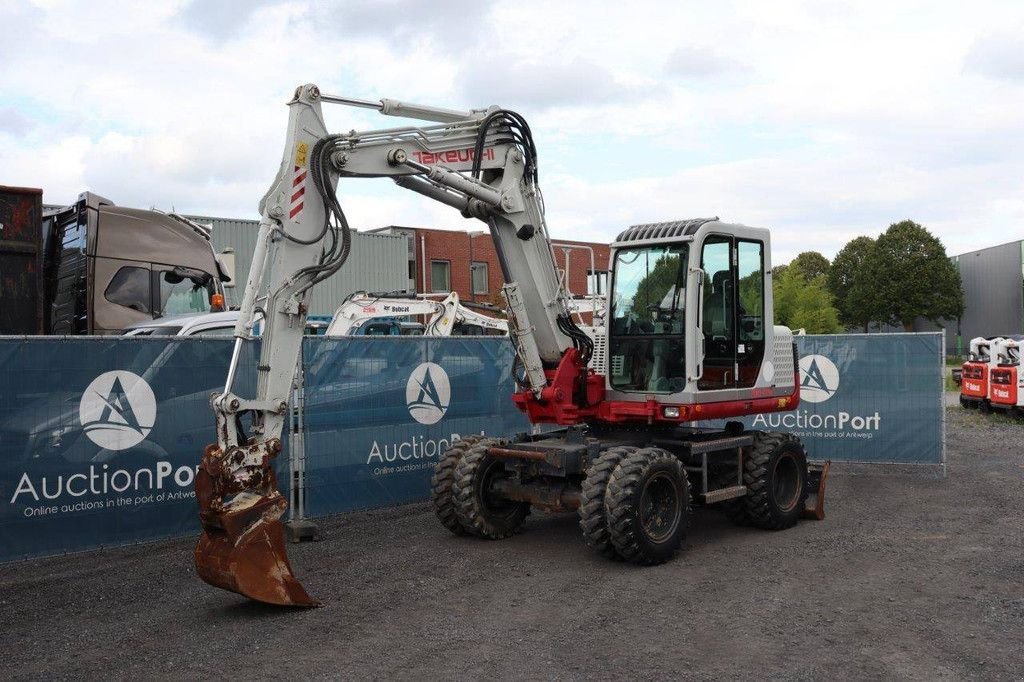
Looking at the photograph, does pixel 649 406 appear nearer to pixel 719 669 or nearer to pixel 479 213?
pixel 479 213

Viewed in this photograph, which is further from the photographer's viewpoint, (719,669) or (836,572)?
(836,572)

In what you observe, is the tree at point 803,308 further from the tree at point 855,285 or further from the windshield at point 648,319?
the windshield at point 648,319

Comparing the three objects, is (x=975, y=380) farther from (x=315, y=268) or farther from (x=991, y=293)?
(x=991, y=293)

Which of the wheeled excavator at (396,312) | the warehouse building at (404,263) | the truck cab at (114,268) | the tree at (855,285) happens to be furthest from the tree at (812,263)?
the truck cab at (114,268)

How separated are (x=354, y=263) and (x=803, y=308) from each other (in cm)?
2340

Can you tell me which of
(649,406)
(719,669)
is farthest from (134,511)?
(719,669)

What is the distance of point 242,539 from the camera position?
6262 mm

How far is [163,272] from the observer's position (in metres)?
13.4

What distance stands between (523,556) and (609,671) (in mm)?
2891

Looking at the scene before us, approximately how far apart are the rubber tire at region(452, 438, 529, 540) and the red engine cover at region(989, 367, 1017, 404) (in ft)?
48.9

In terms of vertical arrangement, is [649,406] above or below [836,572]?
above

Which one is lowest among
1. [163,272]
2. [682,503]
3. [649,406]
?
[682,503]

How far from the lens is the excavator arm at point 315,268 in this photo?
6.30 meters

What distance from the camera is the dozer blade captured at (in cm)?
966
